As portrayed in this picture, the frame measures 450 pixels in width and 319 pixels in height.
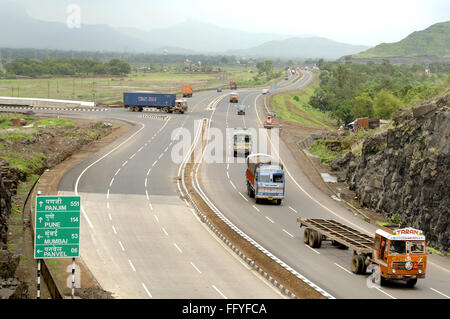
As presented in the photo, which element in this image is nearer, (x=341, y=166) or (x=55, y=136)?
(x=341, y=166)

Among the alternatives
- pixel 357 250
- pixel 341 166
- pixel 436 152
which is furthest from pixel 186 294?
pixel 341 166

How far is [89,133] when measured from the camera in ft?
275

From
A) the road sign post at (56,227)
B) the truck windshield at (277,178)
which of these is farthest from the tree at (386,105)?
the road sign post at (56,227)

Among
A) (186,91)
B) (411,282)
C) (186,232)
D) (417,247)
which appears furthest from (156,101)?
(417,247)

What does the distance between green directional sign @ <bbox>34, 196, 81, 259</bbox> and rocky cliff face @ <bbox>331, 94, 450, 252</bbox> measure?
1114 inches

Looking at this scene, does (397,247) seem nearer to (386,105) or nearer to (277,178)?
(277,178)

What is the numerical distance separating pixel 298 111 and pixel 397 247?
370ft

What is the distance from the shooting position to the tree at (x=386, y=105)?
335 feet

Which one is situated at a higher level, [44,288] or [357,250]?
[357,250]

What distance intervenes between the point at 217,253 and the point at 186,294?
8.82 meters

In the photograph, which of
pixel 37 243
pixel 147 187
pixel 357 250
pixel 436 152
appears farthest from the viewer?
pixel 147 187

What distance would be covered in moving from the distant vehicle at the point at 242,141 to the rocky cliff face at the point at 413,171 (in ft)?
45.3

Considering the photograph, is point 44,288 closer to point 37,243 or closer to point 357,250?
point 37,243

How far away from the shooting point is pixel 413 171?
5019 cm
